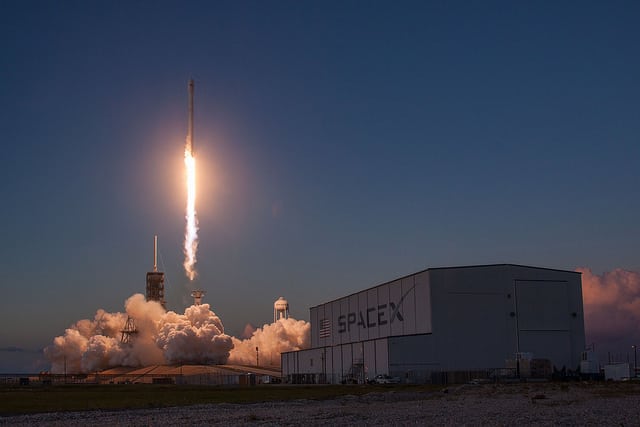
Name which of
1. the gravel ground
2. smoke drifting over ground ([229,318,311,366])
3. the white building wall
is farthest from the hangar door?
smoke drifting over ground ([229,318,311,366])

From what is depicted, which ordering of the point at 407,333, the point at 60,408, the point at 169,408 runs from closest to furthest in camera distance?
1. the point at 169,408
2. the point at 60,408
3. the point at 407,333

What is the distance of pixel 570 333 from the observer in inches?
3209

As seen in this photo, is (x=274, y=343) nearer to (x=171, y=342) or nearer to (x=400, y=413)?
(x=171, y=342)

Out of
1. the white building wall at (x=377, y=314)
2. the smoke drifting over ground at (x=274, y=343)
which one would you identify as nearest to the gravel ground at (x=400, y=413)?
the white building wall at (x=377, y=314)

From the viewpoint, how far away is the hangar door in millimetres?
80000

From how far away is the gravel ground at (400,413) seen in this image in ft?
103

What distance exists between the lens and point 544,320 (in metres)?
80.6

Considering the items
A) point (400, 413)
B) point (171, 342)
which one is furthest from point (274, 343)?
point (400, 413)

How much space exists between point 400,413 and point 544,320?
48.8 metres

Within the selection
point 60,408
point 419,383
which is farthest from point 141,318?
point 60,408

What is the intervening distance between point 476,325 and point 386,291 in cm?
1409

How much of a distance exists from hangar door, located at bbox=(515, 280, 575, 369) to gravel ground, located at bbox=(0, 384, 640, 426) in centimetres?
2939

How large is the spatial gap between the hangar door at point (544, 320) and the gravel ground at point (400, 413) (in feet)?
96.4

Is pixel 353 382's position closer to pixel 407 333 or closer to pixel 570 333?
pixel 407 333
